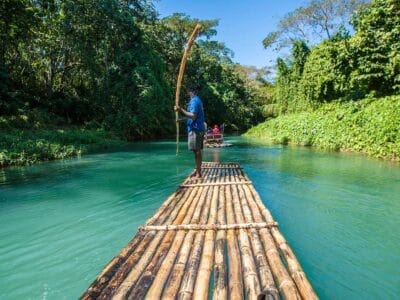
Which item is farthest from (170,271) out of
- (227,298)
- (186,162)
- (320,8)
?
(320,8)

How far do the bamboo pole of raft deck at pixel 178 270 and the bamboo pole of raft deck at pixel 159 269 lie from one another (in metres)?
0.04

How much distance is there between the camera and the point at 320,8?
32906 mm

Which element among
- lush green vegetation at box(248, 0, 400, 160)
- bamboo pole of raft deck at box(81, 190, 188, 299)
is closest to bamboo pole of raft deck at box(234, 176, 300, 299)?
bamboo pole of raft deck at box(81, 190, 188, 299)

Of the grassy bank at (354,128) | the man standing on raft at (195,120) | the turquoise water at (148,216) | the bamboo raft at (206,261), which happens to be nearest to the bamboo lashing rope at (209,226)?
the bamboo raft at (206,261)

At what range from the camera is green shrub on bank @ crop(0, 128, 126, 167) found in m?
13.0

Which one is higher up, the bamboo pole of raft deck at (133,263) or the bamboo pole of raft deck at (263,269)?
the bamboo pole of raft deck at (263,269)

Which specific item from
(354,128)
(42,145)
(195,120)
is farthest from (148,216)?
(354,128)

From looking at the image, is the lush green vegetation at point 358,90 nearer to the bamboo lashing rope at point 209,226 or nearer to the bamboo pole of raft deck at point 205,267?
the bamboo lashing rope at point 209,226

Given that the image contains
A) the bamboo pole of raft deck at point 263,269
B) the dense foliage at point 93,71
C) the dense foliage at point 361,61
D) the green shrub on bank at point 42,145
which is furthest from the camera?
the dense foliage at point 93,71

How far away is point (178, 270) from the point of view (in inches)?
118

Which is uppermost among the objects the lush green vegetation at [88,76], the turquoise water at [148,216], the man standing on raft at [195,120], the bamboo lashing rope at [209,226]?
the lush green vegetation at [88,76]

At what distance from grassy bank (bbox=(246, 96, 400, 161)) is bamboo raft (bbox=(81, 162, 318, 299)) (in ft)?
32.7

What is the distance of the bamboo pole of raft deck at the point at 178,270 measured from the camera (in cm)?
263

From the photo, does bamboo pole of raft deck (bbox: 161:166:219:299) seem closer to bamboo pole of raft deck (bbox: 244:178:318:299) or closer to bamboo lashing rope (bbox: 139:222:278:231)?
bamboo lashing rope (bbox: 139:222:278:231)
